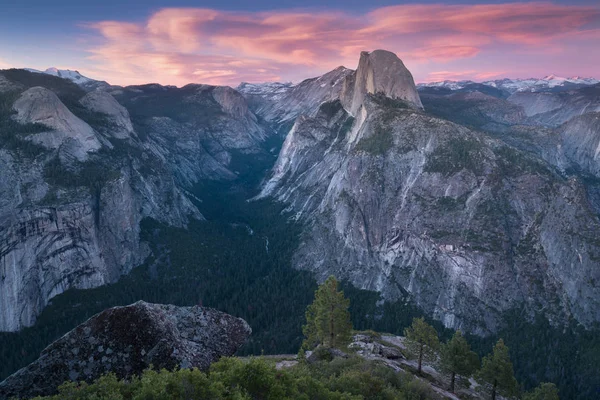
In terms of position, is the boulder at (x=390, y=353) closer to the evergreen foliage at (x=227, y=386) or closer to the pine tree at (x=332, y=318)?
the pine tree at (x=332, y=318)

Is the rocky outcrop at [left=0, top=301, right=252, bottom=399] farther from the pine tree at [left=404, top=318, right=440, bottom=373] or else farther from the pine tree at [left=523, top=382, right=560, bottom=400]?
the pine tree at [left=523, top=382, right=560, bottom=400]

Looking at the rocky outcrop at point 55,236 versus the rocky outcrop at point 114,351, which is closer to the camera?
the rocky outcrop at point 114,351

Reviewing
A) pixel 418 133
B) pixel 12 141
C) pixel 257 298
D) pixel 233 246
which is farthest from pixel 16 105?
pixel 418 133

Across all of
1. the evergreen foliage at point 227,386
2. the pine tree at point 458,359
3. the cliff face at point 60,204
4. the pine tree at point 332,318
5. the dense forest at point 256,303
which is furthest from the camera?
the cliff face at point 60,204

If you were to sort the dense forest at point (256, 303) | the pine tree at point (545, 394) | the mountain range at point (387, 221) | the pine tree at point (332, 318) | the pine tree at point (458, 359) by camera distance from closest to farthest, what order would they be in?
the pine tree at point (545, 394) → the pine tree at point (332, 318) → the pine tree at point (458, 359) → the dense forest at point (256, 303) → the mountain range at point (387, 221)

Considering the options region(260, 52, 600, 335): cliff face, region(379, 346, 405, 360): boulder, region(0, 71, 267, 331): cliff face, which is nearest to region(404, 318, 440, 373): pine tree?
region(379, 346, 405, 360): boulder

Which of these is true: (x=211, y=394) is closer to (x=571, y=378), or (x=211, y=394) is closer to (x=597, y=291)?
(x=571, y=378)

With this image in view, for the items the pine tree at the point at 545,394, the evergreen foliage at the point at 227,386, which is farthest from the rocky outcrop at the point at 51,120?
the pine tree at the point at 545,394
